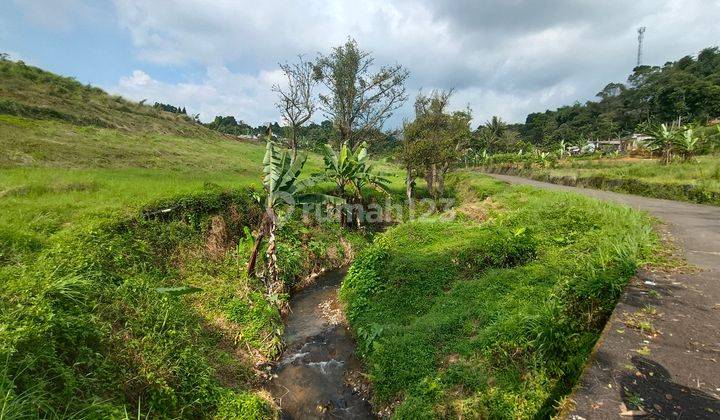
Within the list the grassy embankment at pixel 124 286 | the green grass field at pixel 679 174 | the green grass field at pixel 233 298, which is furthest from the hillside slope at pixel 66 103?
the green grass field at pixel 679 174

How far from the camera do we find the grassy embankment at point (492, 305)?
190 inches

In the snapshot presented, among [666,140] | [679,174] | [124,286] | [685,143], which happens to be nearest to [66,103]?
[124,286]

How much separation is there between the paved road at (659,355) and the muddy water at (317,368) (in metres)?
3.97

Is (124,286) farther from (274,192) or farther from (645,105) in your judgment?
(645,105)

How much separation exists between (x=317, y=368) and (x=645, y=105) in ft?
256

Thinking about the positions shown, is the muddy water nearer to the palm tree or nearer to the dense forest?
the palm tree

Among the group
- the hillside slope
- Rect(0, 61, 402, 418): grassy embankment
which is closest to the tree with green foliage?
Rect(0, 61, 402, 418): grassy embankment

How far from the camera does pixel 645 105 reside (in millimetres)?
61625

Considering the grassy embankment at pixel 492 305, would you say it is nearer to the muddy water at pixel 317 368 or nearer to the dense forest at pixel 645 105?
the muddy water at pixel 317 368

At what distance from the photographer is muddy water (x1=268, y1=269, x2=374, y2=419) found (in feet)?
20.2

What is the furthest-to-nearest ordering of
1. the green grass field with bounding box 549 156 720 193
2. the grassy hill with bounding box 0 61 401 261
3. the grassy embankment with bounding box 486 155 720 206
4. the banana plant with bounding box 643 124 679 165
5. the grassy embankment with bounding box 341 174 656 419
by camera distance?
the banana plant with bounding box 643 124 679 165 < the green grass field with bounding box 549 156 720 193 < the grassy embankment with bounding box 486 155 720 206 < the grassy hill with bounding box 0 61 401 261 < the grassy embankment with bounding box 341 174 656 419

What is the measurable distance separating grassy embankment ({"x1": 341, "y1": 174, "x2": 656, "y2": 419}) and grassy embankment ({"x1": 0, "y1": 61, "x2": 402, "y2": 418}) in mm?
2557

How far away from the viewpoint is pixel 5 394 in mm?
3352

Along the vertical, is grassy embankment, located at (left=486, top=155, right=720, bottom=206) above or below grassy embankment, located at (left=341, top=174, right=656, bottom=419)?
above
